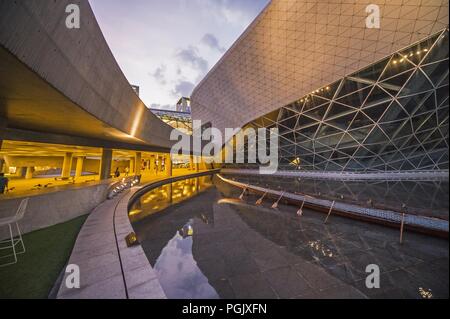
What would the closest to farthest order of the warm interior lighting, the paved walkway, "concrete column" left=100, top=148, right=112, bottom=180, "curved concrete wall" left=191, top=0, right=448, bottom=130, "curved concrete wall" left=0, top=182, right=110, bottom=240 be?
the paved walkway < the warm interior lighting < "curved concrete wall" left=0, top=182, right=110, bottom=240 < "curved concrete wall" left=191, top=0, right=448, bottom=130 < "concrete column" left=100, top=148, right=112, bottom=180

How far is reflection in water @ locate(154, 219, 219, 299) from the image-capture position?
2.83 metres

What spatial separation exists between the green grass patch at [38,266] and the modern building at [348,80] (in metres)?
12.7

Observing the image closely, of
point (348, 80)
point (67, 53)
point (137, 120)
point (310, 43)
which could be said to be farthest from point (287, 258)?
point (348, 80)

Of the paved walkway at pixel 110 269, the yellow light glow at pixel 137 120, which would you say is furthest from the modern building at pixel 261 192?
the yellow light glow at pixel 137 120

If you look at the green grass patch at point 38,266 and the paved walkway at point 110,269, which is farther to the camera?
the green grass patch at point 38,266

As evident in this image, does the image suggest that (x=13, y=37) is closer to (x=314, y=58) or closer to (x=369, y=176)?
(x=314, y=58)

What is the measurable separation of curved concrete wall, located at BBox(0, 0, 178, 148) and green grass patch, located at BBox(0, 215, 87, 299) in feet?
12.9

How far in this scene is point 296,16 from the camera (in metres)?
11.7

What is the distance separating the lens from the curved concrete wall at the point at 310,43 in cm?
955

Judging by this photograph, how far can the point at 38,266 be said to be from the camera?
342 centimetres

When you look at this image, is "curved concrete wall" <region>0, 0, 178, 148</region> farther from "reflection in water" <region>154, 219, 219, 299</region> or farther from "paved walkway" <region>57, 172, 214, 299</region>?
"reflection in water" <region>154, 219, 219, 299</region>

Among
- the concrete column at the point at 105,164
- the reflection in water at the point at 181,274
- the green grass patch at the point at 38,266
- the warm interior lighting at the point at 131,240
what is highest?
the concrete column at the point at 105,164

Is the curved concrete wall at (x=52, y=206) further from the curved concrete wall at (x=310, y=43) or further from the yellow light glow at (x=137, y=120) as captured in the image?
the curved concrete wall at (x=310, y=43)

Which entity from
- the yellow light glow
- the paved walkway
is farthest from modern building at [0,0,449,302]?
the yellow light glow
